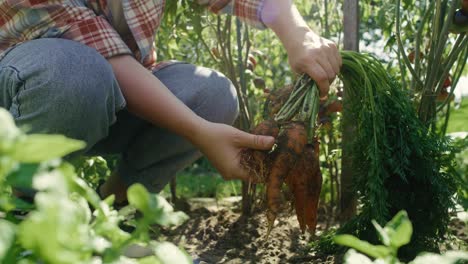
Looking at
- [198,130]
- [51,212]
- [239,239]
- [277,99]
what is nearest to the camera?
[51,212]

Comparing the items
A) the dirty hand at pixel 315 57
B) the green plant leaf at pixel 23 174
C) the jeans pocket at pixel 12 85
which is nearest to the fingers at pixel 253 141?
the dirty hand at pixel 315 57

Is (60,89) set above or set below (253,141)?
above

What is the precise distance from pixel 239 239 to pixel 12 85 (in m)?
1.07

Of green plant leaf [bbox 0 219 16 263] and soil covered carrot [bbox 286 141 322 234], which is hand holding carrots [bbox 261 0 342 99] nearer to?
soil covered carrot [bbox 286 141 322 234]

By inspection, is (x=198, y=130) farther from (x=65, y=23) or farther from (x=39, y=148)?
(x=39, y=148)

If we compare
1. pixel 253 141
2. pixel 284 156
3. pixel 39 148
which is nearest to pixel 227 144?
pixel 253 141

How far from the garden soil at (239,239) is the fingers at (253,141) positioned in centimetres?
36

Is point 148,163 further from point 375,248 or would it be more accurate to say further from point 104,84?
point 375,248

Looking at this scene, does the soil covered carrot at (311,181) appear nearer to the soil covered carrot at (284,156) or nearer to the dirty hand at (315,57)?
the soil covered carrot at (284,156)

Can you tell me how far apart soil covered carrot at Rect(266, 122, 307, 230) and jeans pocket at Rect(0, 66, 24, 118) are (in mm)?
682

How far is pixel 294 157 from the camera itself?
158 centimetres

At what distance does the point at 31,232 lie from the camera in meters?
0.43

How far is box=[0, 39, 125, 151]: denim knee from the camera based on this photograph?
137cm

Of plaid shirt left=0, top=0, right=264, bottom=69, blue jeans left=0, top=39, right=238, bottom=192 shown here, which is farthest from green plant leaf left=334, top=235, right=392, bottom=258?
plaid shirt left=0, top=0, right=264, bottom=69
